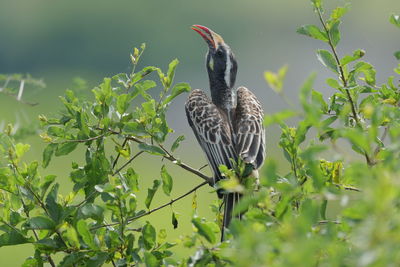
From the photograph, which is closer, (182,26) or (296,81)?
(296,81)

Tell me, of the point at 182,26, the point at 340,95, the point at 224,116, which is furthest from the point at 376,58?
the point at 340,95

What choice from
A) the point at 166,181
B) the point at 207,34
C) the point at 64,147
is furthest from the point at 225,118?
the point at 64,147

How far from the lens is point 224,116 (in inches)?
181

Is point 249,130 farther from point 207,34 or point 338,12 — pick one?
point 338,12

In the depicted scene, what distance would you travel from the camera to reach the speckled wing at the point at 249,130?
400 centimetres

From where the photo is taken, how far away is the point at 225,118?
4.54 metres

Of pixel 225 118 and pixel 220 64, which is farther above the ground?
pixel 220 64

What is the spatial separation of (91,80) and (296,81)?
15.1ft

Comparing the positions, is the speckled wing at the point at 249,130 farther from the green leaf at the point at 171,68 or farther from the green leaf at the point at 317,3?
the green leaf at the point at 317,3

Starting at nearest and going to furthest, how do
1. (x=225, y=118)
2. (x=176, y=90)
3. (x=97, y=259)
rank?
1. (x=97, y=259)
2. (x=176, y=90)
3. (x=225, y=118)

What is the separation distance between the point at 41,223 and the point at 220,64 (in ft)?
7.60

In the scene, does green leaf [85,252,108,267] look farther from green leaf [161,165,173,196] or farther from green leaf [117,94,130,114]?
green leaf [117,94,130,114]

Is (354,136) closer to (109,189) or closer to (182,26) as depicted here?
(109,189)

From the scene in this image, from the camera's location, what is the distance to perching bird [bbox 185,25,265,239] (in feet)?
13.2
